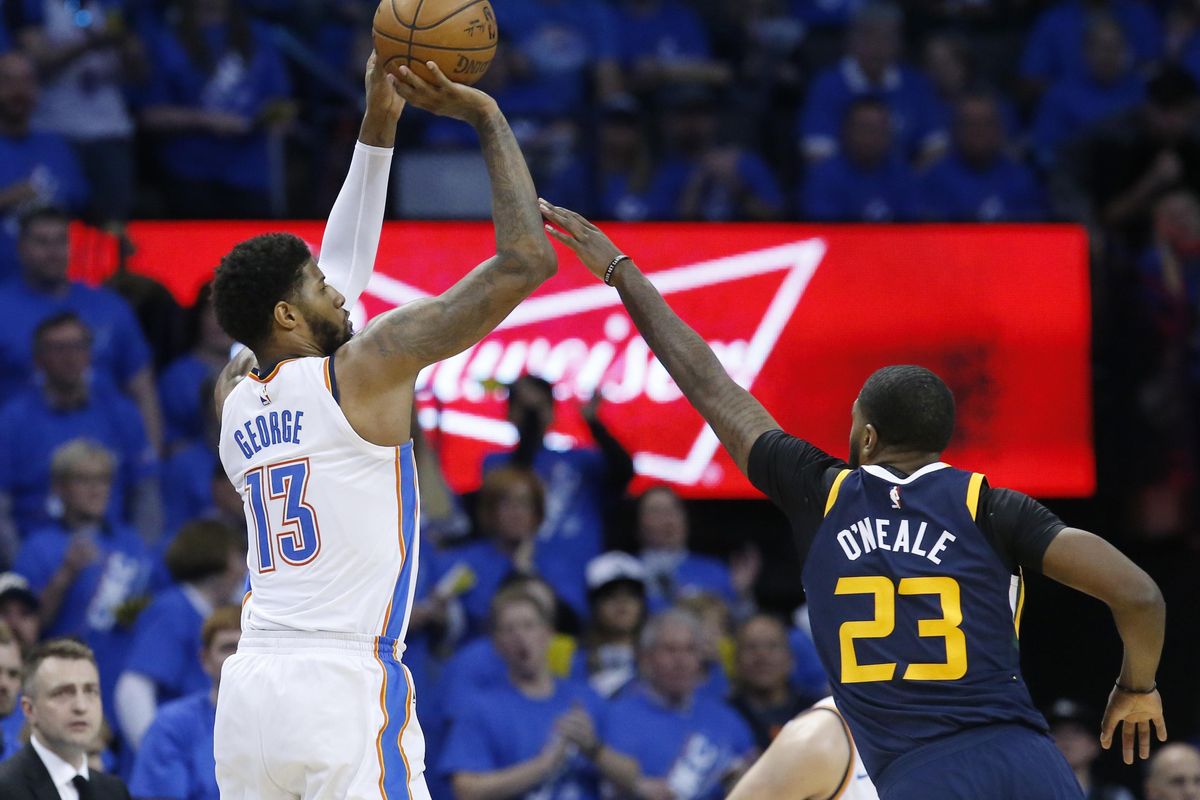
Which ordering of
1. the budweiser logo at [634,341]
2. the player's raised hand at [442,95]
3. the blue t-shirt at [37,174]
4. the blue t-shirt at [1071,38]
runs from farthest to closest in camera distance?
1. the blue t-shirt at [1071,38]
2. the budweiser logo at [634,341]
3. the blue t-shirt at [37,174]
4. the player's raised hand at [442,95]

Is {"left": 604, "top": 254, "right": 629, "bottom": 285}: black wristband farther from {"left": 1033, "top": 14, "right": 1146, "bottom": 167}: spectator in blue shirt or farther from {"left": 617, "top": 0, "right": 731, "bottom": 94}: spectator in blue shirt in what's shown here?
{"left": 1033, "top": 14, "right": 1146, "bottom": 167}: spectator in blue shirt

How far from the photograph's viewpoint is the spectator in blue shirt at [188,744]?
285 inches

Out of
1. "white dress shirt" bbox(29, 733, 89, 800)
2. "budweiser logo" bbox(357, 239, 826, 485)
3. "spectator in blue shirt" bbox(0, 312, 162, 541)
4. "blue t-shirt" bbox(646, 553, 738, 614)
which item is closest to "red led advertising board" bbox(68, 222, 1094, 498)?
"budweiser logo" bbox(357, 239, 826, 485)

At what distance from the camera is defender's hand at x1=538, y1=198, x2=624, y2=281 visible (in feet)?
17.5

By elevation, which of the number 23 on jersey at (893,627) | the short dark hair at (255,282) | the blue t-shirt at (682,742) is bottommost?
the blue t-shirt at (682,742)

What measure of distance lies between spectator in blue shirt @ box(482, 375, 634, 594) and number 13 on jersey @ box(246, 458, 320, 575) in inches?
206

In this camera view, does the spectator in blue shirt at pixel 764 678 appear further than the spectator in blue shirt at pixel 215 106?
No

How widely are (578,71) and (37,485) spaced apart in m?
4.65

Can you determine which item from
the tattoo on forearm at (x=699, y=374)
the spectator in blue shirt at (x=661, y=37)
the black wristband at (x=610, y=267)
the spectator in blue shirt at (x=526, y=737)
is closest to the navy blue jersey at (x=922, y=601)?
the tattoo on forearm at (x=699, y=374)

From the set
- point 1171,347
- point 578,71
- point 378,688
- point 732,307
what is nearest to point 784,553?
point 732,307

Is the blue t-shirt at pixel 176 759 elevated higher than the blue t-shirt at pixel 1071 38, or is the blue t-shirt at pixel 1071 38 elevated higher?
the blue t-shirt at pixel 1071 38

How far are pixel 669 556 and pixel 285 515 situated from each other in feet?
17.1

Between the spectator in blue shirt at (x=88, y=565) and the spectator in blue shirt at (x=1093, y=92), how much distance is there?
6.84 metres

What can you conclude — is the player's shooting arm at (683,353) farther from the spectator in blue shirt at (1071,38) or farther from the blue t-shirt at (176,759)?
the spectator in blue shirt at (1071,38)
